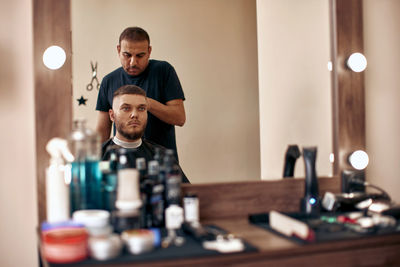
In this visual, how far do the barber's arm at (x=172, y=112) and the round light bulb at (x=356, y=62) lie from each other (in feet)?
2.38

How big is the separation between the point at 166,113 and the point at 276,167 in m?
0.48

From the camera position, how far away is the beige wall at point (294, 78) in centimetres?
172

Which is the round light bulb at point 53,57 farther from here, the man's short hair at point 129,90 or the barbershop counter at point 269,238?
the barbershop counter at point 269,238

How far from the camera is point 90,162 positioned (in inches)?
52.4

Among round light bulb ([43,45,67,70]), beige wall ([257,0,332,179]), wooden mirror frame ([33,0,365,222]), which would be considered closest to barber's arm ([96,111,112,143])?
wooden mirror frame ([33,0,365,222])

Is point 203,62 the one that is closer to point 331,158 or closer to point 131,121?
point 131,121

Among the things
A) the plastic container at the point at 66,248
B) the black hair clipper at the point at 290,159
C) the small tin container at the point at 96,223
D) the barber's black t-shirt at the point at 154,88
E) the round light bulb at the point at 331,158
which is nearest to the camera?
the plastic container at the point at 66,248

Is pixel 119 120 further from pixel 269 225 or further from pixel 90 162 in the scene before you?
pixel 269 225

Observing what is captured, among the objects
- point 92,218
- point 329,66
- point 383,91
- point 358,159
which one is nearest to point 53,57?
point 92,218

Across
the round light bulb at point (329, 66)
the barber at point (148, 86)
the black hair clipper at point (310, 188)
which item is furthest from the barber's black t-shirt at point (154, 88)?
the round light bulb at point (329, 66)

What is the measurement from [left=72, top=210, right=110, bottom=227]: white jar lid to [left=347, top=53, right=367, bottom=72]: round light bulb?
116 cm

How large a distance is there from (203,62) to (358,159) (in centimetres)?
76

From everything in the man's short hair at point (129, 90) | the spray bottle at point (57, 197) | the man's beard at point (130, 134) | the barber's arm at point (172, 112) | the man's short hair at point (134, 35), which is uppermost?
the man's short hair at point (134, 35)

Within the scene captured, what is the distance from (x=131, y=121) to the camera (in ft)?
5.10
